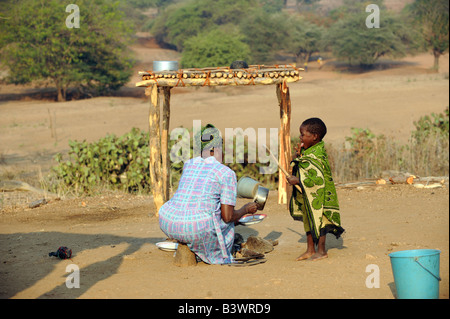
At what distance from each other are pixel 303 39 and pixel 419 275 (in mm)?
37427

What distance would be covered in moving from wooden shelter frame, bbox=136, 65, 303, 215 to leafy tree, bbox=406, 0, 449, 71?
88.3 ft

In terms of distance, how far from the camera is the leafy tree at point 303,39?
130 feet

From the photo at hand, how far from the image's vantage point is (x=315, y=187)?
516 centimetres

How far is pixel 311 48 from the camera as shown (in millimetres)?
40875

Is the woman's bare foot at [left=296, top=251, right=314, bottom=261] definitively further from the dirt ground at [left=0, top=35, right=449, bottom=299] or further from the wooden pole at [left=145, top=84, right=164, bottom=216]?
the wooden pole at [left=145, top=84, right=164, bottom=216]

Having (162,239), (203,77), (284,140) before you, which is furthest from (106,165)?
(162,239)

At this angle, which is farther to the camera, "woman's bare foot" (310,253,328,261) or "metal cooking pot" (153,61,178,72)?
"metal cooking pot" (153,61,178,72)

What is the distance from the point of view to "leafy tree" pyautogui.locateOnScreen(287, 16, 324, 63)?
3949cm

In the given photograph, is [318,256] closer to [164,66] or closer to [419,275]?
[419,275]

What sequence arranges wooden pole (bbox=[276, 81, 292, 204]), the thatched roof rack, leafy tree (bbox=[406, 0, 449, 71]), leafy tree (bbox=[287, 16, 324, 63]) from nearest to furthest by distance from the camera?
the thatched roof rack
wooden pole (bbox=[276, 81, 292, 204])
leafy tree (bbox=[406, 0, 449, 71])
leafy tree (bbox=[287, 16, 324, 63])

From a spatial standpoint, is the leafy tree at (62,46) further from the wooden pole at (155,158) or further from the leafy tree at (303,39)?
the wooden pole at (155,158)

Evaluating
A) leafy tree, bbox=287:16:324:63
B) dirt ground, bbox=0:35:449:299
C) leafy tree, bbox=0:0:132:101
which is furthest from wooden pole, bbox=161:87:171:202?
leafy tree, bbox=287:16:324:63
